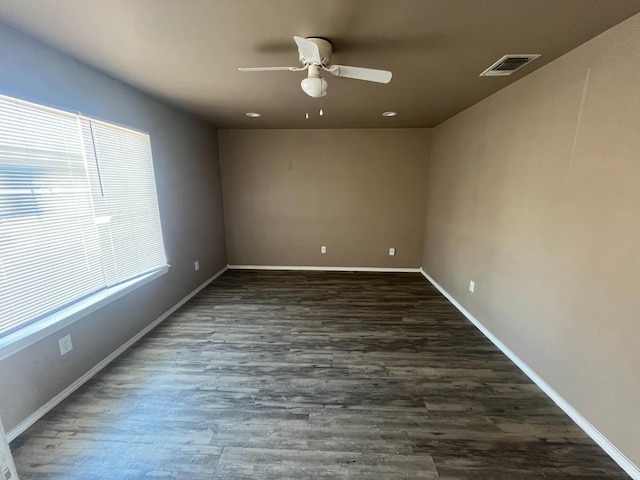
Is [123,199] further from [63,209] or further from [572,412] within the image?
[572,412]

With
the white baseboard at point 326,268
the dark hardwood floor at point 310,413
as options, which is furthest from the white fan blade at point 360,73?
the white baseboard at point 326,268

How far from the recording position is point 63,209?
1946mm

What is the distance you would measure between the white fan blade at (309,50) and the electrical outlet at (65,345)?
2502 mm

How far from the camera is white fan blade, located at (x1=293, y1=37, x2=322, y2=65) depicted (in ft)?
4.69

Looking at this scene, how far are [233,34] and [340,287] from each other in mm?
3252

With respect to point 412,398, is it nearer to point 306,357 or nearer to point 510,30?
point 306,357

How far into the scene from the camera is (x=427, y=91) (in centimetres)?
261

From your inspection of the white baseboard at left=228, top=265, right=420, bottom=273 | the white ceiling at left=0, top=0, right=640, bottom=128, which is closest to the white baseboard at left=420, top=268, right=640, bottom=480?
the white baseboard at left=228, top=265, right=420, bottom=273

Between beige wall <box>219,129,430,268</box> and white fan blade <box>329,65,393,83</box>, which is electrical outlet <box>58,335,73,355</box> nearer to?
white fan blade <box>329,65,393,83</box>

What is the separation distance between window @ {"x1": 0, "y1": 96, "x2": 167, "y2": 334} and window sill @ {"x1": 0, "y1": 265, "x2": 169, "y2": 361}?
4cm

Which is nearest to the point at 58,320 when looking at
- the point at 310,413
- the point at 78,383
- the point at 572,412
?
the point at 78,383

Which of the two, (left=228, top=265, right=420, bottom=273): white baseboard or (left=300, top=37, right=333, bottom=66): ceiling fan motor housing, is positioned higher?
(left=300, top=37, right=333, bottom=66): ceiling fan motor housing

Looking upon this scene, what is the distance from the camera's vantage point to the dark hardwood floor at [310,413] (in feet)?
4.83

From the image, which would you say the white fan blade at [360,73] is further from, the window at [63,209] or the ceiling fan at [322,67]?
the window at [63,209]
